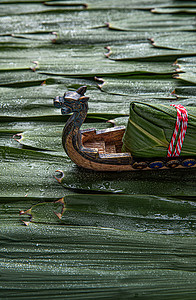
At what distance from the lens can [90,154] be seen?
0.98m

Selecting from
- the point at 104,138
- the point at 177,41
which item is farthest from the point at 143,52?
the point at 104,138

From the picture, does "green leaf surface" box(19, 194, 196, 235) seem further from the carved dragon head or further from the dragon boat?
the carved dragon head

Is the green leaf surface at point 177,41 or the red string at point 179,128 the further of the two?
the green leaf surface at point 177,41

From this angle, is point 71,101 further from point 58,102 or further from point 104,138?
point 104,138

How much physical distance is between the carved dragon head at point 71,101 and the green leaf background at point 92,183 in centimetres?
23

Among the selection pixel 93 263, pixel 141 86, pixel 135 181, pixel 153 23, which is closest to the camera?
pixel 93 263

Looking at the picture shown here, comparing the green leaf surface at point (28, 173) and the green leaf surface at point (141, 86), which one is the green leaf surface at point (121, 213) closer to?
the green leaf surface at point (28, 173)

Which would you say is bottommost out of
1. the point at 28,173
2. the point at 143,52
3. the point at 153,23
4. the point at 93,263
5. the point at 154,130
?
the point at 93,263

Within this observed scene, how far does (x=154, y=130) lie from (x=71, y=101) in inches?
10.3

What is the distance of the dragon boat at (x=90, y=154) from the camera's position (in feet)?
3.06

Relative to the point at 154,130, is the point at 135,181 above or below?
below

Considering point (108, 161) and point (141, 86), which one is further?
point (141, 86)

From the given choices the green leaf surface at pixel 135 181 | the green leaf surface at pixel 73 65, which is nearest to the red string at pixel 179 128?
the green leaf surface at pixel 135 181

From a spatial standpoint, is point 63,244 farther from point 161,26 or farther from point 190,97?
point 161,26
